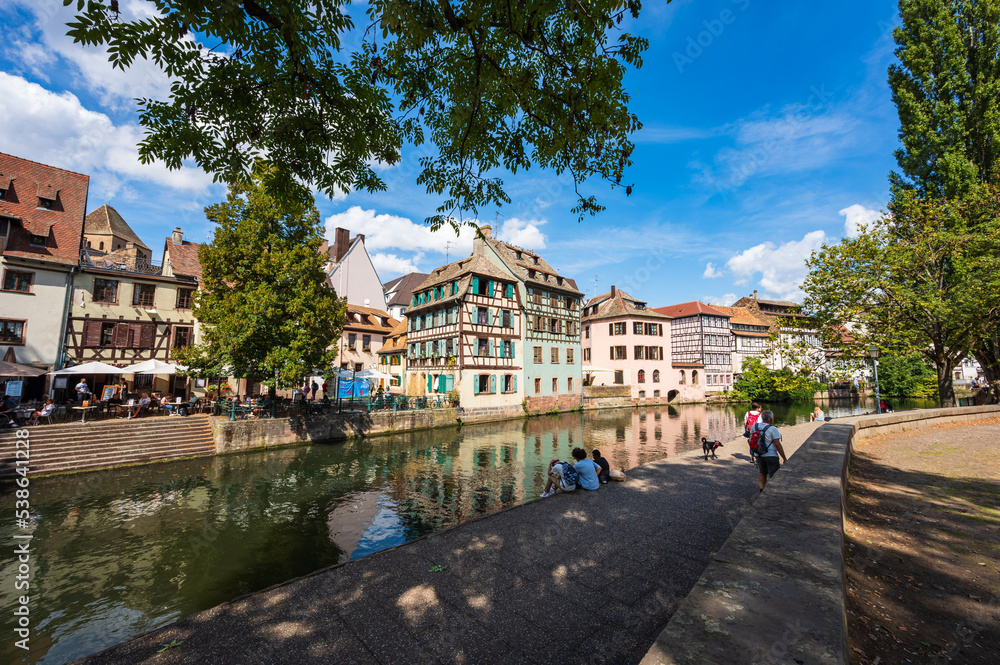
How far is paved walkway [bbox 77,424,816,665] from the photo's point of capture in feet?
12.9

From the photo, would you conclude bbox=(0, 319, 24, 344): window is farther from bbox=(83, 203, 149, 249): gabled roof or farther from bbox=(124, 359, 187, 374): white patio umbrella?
bbox=(83, 203, 149, 249): gabled roof

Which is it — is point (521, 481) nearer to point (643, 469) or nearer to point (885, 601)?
point (643, 469)

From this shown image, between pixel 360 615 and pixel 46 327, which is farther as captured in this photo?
pixel 46 327

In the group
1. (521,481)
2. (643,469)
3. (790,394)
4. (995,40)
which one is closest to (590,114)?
(643,469)

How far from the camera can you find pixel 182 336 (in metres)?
24.0

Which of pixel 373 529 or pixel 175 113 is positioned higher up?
pixel 175 113

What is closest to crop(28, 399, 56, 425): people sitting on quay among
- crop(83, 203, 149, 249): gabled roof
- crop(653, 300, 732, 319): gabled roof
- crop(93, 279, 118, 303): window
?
crop(93, 279, 118, 303): window

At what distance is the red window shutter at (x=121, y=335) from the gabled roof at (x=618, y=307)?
40.0 meters

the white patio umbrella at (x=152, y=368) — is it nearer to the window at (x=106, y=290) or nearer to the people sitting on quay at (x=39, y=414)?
the people sitting on quay at (x=39, y=414)

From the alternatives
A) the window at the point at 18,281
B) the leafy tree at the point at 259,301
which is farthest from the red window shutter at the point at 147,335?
the leafy tree at the point at 259,301

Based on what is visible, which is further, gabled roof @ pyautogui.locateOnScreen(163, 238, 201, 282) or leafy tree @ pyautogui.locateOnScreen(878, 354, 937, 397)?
leafy tree @ pyautogui.locateOnScreen(878, 354, 937, 397)

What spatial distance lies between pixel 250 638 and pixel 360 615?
42.6 inches

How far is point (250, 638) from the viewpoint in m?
4.15

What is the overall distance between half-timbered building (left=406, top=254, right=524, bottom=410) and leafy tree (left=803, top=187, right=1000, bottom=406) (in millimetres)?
19888
